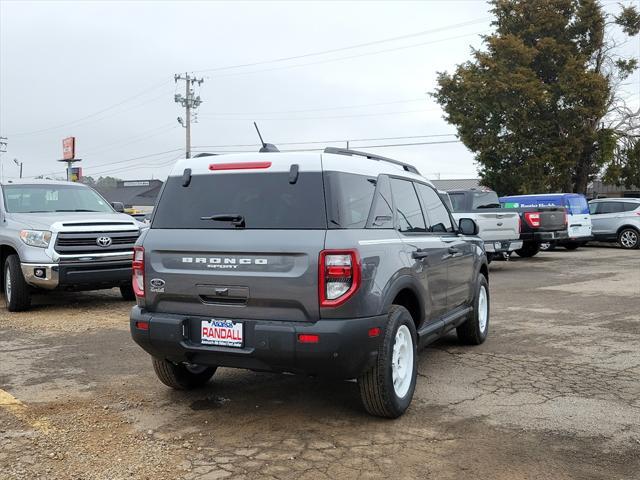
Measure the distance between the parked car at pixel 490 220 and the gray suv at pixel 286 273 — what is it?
9622 millimetres

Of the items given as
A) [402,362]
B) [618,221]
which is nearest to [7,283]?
[402,362]

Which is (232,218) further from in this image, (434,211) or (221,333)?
(434,211)

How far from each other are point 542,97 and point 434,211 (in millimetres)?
25540

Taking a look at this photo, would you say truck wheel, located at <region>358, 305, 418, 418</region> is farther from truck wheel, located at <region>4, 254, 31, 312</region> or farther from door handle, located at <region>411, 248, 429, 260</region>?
truck wheel, located at <region>4, 254, 31, 312</region>

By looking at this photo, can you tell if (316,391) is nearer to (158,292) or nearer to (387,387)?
(387,387)

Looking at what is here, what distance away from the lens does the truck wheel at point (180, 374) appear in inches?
201

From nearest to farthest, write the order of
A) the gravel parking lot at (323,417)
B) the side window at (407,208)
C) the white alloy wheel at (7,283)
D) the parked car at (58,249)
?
the gravel parking lot at (323,417) → the side window at (407,208) → the parked car at (58,249) → the white alloy wheel at (7,283)

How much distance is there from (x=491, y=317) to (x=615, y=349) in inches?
87.9

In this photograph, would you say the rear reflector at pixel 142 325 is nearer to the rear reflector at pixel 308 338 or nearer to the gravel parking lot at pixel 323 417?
the gravel parking lot at pixel 323 417

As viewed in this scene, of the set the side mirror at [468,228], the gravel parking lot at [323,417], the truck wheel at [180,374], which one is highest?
the side mirror at [468,228]

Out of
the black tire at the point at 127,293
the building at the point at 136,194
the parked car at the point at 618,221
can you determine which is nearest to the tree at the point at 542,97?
the parked car at the point at 618,221

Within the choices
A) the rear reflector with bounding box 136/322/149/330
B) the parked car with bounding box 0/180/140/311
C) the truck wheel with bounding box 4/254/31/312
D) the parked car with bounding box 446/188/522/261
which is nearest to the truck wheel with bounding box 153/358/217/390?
the rear reflector with bounding box 136/322/149/330

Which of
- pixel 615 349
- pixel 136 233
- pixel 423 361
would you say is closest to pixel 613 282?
pixel 615 349

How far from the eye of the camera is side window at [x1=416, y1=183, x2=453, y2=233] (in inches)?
229
